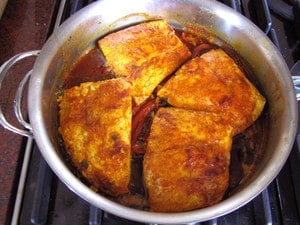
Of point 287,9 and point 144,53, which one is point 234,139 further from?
point 287,9

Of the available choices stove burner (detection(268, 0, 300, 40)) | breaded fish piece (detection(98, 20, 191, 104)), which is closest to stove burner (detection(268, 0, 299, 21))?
stove burner (detection(268, 0, 300, 40))

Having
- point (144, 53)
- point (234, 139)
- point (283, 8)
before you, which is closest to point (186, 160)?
point (234, 139)

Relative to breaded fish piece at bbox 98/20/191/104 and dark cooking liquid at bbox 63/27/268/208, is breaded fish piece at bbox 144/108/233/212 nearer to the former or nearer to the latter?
dark cooking liquid at bbox 63/27/268/208

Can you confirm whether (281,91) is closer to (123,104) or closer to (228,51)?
(228,51)

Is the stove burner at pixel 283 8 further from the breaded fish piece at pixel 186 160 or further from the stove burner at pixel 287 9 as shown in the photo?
the breaded fish piece at pixel 186 160

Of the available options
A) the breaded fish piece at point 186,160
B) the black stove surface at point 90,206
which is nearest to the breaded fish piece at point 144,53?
the breaded fish piece at point 186,160

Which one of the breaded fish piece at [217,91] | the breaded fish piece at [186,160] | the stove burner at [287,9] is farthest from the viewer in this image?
the stove burner at [287,9]
